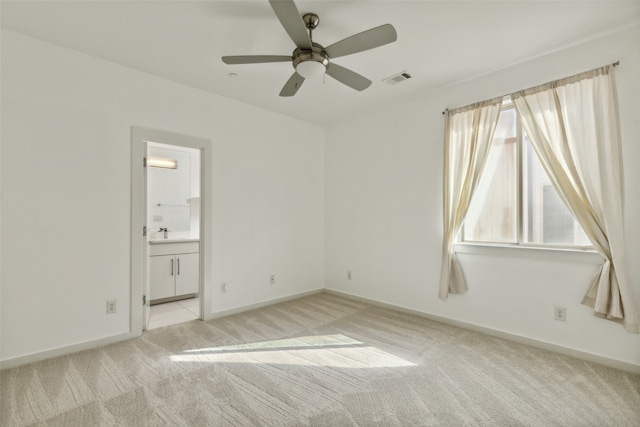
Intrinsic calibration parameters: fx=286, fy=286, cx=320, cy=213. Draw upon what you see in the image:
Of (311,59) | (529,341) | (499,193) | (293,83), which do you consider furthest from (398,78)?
(529,341)

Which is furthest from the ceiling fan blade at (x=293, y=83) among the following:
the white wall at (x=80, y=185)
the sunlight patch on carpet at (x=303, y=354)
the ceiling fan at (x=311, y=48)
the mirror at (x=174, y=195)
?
the mirror at (x=174, y=195)

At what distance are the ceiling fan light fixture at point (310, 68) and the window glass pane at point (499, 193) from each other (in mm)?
2038

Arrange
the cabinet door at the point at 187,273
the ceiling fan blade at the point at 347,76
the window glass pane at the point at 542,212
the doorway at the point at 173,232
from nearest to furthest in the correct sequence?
the ceiling fan blade at the point at 347,76
the window glass pane at the point at 542,212
the doorway at the point at 173,232
the cabinet door at the point at 187,273

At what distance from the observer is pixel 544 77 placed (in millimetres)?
2658

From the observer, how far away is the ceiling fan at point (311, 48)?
1.75m

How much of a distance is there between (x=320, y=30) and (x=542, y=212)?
262cm

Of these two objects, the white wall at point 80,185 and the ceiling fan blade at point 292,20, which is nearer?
the ceiling fan blade at point 292,20

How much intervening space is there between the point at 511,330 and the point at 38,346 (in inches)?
170

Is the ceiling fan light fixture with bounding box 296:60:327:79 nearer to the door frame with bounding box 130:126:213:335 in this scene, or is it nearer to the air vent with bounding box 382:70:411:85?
the air vent with bounding box 382:70:411:85

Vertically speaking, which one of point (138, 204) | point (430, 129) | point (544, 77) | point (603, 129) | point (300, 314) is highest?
point (544, 77)

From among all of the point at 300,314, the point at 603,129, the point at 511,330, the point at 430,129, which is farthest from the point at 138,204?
the point at 603,129

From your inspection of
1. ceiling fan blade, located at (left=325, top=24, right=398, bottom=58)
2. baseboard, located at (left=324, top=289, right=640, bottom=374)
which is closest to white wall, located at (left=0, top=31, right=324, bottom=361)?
ceiling fan blade, located at (left=325, top=24, right=398, bottom=58)

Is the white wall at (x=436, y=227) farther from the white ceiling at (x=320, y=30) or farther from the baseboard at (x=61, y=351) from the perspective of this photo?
the baseboard at (x=61, y=351)

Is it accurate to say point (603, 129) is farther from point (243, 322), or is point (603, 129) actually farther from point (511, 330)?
point (243, 322)
